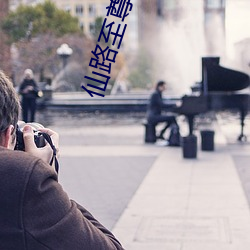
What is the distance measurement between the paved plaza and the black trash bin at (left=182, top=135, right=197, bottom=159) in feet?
0.47

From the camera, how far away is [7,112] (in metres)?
1.86

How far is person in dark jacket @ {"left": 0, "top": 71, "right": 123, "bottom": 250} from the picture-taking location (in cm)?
172

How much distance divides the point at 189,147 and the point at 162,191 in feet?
11.4

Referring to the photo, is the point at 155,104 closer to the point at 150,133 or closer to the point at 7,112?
the point at 150,133

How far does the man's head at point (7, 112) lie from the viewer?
185cm

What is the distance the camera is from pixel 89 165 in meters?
11.5

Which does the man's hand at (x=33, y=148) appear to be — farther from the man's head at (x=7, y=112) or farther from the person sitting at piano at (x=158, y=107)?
the person sitting at piano at (x=158, y=107)

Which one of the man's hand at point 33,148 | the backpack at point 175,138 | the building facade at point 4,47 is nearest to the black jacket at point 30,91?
the backpack at point 175,138

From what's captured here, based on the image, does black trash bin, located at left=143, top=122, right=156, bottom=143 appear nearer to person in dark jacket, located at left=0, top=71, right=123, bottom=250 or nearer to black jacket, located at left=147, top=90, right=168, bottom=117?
black jacket, located at left=147, top=90, right=168, bottom=117

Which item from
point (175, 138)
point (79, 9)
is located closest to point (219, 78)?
point (175, 138)

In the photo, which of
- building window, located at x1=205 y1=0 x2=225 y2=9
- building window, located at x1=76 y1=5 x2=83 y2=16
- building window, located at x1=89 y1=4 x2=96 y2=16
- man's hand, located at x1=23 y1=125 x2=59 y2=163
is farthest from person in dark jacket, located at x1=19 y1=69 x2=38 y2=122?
building window, located at x1=89 y1=4 x2=96 y2=16

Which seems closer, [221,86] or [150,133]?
[221,86]

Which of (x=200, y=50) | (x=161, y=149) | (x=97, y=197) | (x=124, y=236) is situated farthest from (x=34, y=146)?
(x=200, y=50)

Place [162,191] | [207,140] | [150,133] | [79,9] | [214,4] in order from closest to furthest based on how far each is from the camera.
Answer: [162,191], [207,140], [150,133], [214,4], [79,9]
